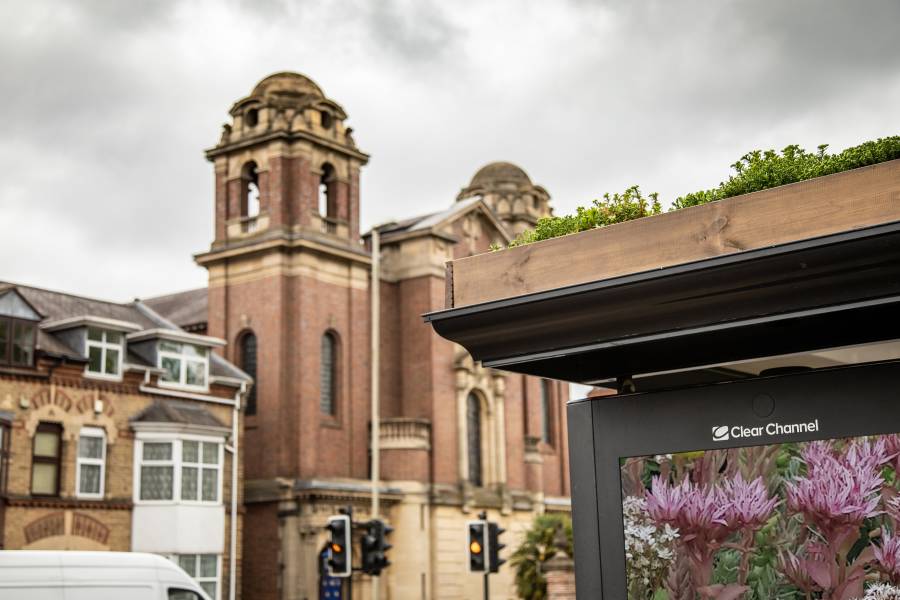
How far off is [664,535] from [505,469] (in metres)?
40.6

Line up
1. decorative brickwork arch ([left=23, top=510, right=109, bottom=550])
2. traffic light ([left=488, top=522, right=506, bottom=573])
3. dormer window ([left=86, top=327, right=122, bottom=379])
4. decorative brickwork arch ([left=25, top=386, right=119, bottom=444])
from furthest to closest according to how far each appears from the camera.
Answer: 1. dormer window ([left=86, top=327, right=122, bottom=379])
2. decorative brickwork arch ([left=25, top=386, right=119, bottom=444])
3. decorative brickwork arch ([left=23, top=510, right=109, bottom=550])
4. traffic light ([left=488, top=522, right=506, bottom=573])

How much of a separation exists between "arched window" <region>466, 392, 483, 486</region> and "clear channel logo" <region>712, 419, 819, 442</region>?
39566 mm

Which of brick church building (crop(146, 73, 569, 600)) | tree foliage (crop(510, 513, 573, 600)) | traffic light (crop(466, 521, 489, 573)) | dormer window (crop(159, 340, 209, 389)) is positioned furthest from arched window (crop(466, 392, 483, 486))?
traffic light (crop(466, 521, 489, 573))

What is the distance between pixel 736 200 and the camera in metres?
3.38

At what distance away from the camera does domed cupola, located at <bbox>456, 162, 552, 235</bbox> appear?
53.4 meters

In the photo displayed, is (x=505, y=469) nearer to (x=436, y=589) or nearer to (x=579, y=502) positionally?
(x=436, y=589)

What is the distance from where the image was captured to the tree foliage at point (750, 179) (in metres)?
3.40

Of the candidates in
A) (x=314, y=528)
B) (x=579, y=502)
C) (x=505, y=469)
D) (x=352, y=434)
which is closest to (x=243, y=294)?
(x=352, y=434)

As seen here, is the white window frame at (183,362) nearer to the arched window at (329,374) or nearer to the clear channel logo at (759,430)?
the arched window at (329,374)

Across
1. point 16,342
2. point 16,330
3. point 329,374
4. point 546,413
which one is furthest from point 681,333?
point 546,413

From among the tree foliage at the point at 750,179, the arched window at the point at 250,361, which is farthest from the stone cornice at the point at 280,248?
the tree foliage at the point at 750,179

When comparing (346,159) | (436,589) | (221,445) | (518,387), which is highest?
(346,159)

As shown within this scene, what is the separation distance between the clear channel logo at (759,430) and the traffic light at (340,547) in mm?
16963

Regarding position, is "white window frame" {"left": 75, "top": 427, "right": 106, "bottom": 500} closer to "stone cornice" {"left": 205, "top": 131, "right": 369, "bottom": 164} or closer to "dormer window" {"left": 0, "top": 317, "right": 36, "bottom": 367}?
"dormer window" {"left": 0, "top": 317, "right": 36, "bottom": 367}
